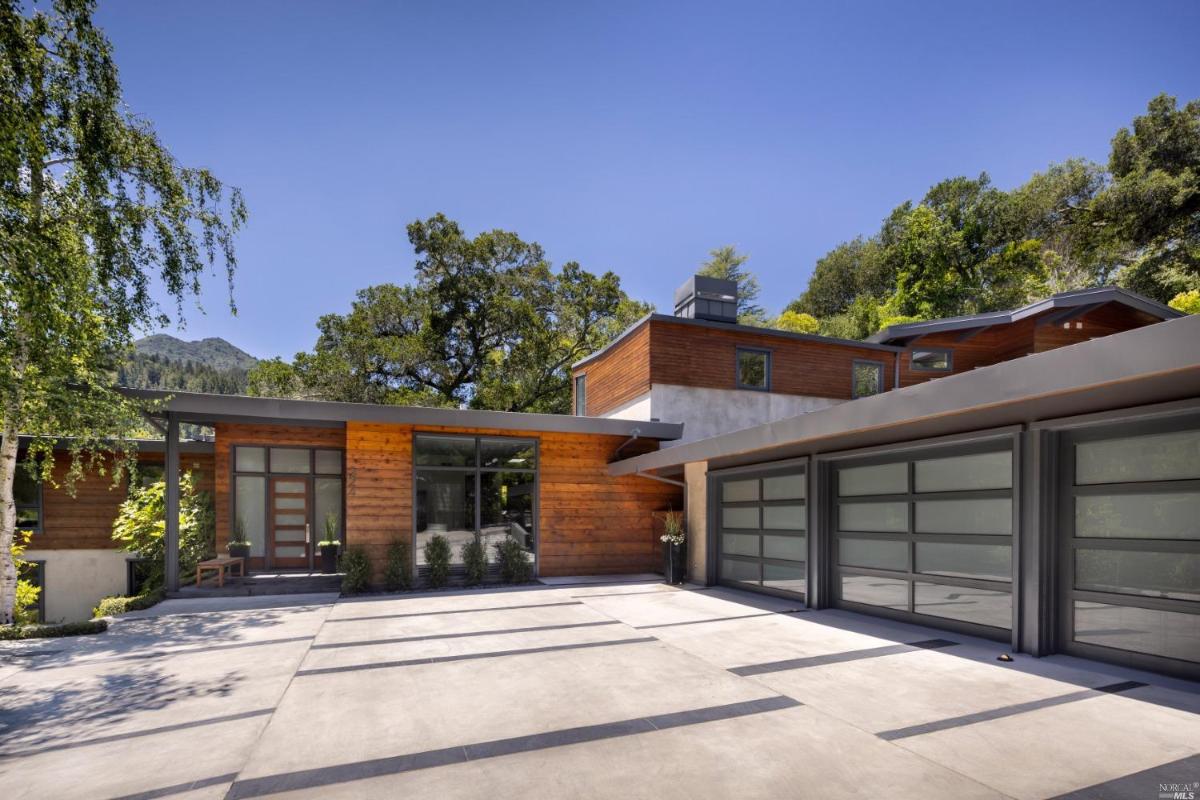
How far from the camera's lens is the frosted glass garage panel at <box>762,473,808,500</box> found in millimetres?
8466

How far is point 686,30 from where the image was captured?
1177 centimetres

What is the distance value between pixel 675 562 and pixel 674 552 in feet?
0.61

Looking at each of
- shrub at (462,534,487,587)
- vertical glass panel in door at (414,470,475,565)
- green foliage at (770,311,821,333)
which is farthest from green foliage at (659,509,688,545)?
green foliage at (770,311,821,333)

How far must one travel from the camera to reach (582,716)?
13.5 ft

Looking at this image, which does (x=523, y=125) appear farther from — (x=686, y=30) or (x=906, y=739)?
(x=906, y=739)

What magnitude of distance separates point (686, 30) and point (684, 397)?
7.64m

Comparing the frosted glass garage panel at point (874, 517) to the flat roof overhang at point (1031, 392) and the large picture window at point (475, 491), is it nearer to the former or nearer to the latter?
the flat roof overhang at point (1031, 392)

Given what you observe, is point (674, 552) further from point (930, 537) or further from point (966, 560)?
point (966, 560)

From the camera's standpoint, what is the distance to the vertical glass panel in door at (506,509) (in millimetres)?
10695

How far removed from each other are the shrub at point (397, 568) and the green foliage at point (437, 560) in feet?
1.10

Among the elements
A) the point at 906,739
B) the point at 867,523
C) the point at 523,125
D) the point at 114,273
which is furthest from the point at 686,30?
the point at 906,739

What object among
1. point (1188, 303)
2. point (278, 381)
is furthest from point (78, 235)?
point (1188, 303)

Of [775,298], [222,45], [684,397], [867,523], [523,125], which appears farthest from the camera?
[775,298]

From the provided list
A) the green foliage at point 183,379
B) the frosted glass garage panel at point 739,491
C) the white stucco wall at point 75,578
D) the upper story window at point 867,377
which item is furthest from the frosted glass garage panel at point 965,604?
the green foliage at point 183,379
